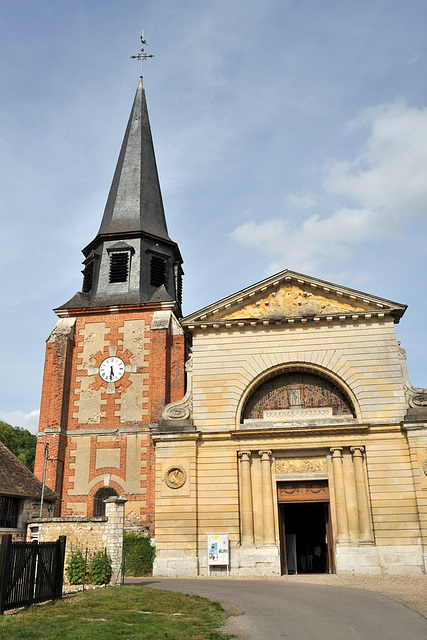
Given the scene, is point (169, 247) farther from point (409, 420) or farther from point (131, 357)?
point (409, 420)

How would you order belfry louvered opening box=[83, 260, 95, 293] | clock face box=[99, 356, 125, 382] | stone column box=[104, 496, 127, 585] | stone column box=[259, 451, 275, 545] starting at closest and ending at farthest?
stone column box=[104, 496, 127, 585]
stone column box=[259, 451, 275, 545]
clock face box=[99, 356, 125, 382]
belfry louvered opening box=[83, 260, 95, 293]

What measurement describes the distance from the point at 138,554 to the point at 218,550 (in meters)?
3.48

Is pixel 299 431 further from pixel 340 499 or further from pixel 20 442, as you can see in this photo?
pixel 20 442

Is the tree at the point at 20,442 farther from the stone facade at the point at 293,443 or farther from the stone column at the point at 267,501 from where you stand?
the stone column at the point at 267,501

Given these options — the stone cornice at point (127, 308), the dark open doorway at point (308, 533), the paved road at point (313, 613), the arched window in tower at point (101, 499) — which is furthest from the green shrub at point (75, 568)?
the stone cornice at point (127, 308)

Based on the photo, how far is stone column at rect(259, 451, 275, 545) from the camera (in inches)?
815

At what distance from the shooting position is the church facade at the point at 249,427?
805 inches

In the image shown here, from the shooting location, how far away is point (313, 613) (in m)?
11.0

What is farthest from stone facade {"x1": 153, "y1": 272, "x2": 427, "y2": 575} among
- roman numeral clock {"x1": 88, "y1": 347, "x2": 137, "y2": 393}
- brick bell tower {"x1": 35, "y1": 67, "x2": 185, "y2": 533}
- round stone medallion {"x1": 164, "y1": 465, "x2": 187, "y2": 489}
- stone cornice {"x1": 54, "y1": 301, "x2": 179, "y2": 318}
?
roman numeral clock {"x1": 88, "y1": 347, "x2": 137, "y2": 393}

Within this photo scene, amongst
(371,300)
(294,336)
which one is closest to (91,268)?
(294,336)

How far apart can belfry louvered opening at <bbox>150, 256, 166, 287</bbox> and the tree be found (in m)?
28.5

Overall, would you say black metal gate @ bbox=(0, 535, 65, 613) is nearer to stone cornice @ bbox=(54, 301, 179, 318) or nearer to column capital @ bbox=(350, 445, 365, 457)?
column capital @ bbox=(350, 445, 365, 457)

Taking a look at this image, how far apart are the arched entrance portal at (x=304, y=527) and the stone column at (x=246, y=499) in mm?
1145

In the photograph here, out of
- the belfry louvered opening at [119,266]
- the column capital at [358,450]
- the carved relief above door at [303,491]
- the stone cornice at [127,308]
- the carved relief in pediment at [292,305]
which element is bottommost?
the carved relief above door at [303,491]
